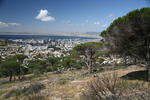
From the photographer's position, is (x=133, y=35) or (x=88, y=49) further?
(x=88, y=49)

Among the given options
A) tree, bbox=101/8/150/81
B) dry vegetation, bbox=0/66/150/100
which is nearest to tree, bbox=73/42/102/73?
dry vegetation, bbox=0/66/150/100

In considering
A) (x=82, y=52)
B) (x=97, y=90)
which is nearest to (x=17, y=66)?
(x=82, y=52)

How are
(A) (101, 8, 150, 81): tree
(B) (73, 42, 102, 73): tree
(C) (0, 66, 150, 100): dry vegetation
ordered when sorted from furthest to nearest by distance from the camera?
(B) (73, 42, 102, 73): tree, (A) (101, 8, 150, 81): tree, (C) (0, 66, 150, 100): dry vegetation

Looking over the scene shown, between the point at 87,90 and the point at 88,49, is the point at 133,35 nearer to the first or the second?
the point at 87,90

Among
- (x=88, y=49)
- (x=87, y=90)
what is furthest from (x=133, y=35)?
(x=88, y=49)

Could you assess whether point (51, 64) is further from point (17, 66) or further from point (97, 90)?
point (97, 90)

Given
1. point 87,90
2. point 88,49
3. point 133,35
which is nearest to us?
point 87,90

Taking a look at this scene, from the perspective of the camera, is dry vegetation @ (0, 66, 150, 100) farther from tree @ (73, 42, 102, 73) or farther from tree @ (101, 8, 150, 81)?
tree @ (73, 42, 102, 73)

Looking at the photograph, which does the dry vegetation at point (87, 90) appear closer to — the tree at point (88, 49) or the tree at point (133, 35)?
the tree at point (133, 35)

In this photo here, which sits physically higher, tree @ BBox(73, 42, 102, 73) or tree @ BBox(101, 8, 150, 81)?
tree @ BBox(101, 8, 150, 81)
